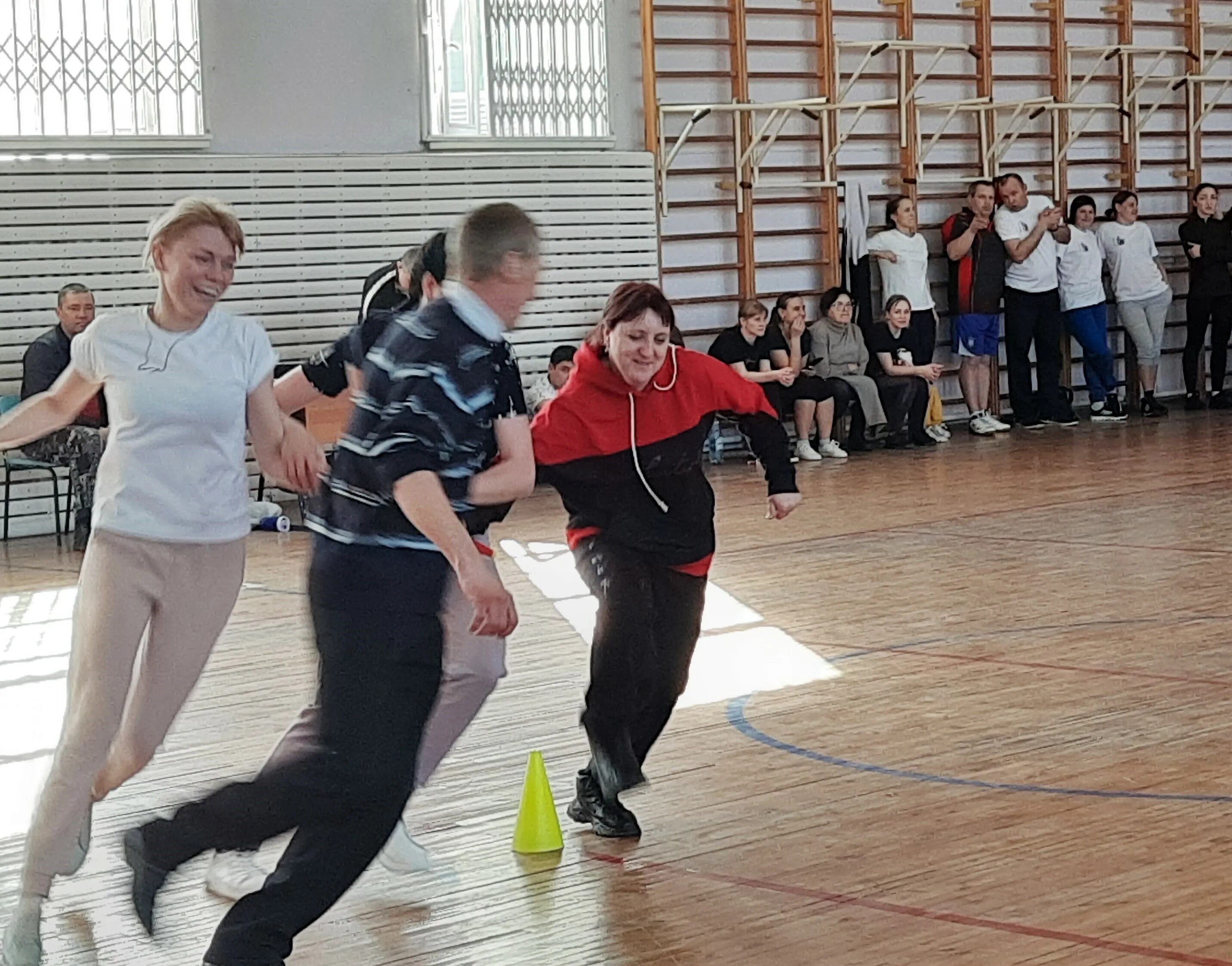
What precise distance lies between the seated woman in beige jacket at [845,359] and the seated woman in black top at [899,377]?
18 centimetres

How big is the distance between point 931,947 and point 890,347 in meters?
10.7

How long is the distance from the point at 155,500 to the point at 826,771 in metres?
1.97

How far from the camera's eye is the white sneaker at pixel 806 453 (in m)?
13.2

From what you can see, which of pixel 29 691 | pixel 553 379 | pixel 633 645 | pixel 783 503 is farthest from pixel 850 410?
pixel 633 645

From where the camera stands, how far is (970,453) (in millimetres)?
13312

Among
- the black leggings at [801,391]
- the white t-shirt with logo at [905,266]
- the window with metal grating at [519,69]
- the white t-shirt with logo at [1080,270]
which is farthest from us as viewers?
the white t-shirt with logo at [1080,270]

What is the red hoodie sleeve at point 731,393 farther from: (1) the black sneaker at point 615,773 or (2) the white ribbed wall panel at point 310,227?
(2) the white ribbed wall panel at point 310,227

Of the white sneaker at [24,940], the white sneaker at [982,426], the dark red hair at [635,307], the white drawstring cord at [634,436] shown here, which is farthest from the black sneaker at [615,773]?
the white sneaker at [982,426]

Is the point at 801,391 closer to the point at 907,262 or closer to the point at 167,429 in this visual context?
the point at 907,262

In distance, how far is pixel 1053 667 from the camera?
6.08 meters

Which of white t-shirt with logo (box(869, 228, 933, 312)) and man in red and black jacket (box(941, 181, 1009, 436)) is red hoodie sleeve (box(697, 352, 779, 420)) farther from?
man in red and black jacket (box(941, 181, 1009, 436))

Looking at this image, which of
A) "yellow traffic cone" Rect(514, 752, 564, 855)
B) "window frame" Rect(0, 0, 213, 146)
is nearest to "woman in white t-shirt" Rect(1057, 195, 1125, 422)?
"window frame" Rect(0, 0, 213, 146)

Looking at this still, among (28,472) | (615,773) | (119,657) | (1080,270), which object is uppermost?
(1080,270)

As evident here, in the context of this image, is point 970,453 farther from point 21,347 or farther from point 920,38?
point 21,347
